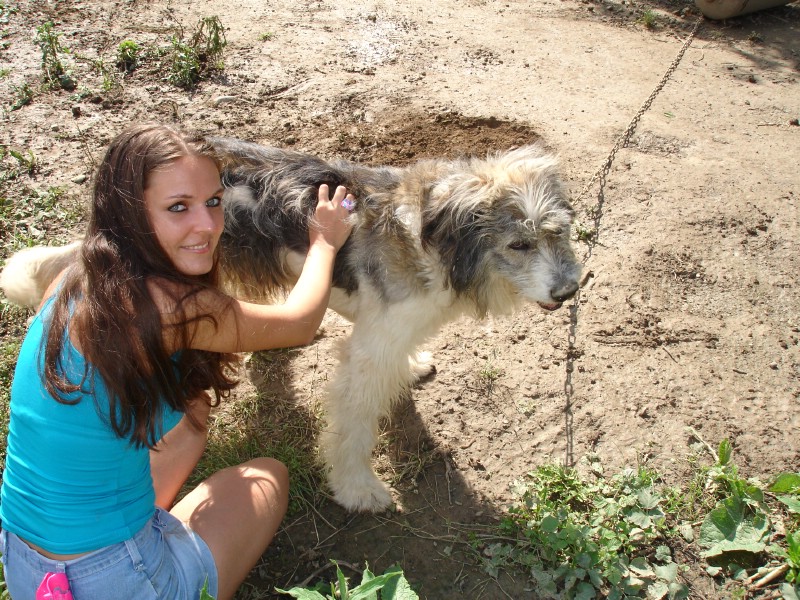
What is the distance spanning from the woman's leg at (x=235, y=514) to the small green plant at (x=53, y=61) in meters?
4.97

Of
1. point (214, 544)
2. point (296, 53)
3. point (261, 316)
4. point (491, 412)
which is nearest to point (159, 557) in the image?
point (214, 544)

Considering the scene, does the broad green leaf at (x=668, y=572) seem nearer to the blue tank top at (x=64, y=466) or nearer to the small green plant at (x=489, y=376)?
the small green plant at (x=489, y=376)

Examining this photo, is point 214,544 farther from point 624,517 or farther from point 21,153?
point 21,153

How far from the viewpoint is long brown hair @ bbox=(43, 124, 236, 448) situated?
6.62 ft

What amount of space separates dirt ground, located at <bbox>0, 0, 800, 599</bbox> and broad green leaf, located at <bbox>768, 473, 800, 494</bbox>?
0.23 metres

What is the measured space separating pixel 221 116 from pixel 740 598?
5.30m

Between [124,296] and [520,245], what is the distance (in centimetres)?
174

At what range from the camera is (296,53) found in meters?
6.58

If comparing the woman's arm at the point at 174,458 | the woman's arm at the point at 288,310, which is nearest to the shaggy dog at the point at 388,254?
the woman's arm at the point at 288,310

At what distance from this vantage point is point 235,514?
8.43ft

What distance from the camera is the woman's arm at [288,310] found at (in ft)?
7.39

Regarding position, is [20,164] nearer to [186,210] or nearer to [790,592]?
[186,210]

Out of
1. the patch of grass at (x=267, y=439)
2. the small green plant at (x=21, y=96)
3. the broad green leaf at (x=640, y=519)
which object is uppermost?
the small green plant at (x=21, y=96)

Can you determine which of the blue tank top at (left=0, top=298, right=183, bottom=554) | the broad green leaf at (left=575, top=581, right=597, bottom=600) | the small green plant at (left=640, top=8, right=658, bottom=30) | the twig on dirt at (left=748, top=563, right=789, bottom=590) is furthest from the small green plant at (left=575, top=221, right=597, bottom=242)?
the small green plant at (left=640, top=8, right=658, bottom=30)
